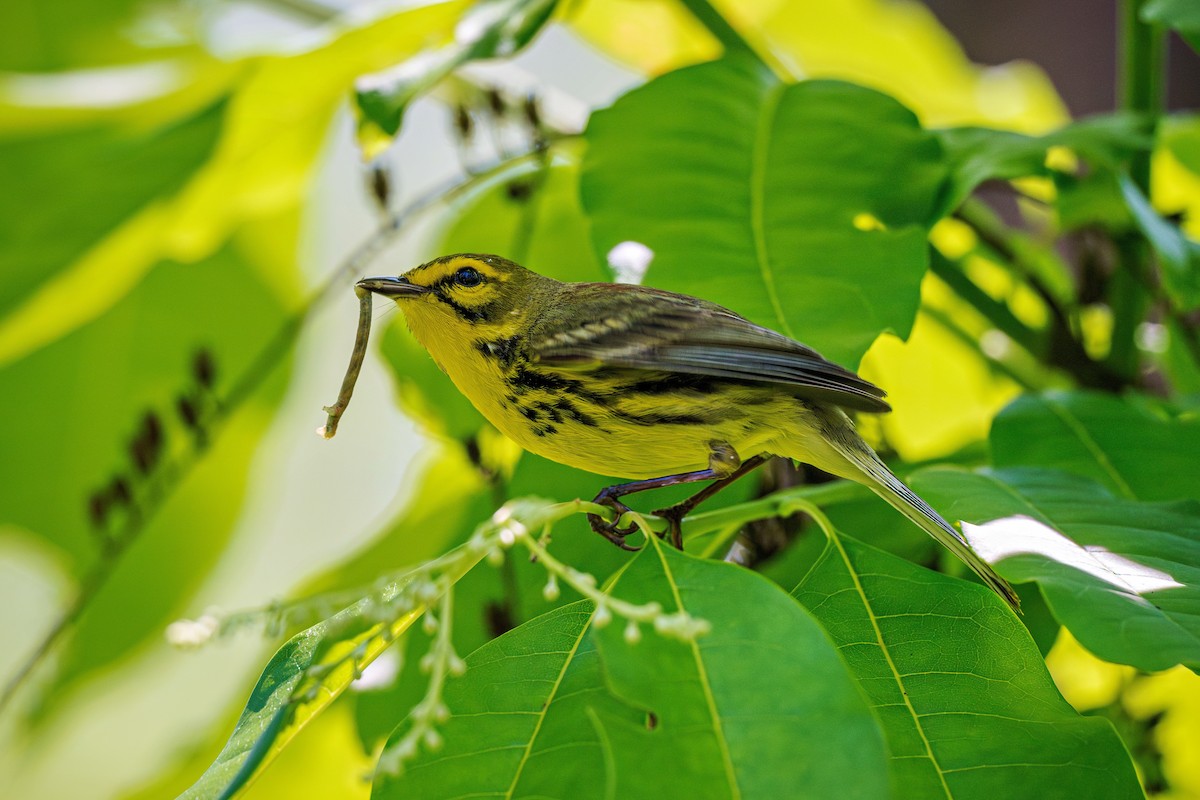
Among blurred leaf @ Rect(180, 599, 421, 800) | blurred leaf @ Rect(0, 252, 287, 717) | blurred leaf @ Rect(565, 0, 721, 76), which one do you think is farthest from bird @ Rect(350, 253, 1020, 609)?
blurred leaf @ Rect(565, 0, 721, 76)

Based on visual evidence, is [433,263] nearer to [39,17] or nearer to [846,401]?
[846,401]

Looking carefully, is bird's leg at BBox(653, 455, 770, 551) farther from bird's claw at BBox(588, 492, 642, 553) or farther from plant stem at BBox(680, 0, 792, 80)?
plant stem at BBox(680, 0, 792, 80)

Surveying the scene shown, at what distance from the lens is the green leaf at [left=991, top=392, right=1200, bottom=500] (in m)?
0.88

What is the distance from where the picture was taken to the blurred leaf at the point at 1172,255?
887 millimetres

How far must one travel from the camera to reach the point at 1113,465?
0.90 m

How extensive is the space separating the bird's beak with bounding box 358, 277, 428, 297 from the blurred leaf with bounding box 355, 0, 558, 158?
0.14 m

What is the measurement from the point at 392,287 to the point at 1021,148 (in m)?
0.57

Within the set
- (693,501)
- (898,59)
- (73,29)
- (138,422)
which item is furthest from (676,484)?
(73,29)

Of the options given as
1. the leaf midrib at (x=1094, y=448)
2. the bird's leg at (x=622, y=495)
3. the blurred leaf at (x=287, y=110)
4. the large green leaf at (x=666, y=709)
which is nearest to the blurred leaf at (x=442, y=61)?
the blurred leaf at (x=287, y=110)

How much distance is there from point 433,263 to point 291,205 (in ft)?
2.55

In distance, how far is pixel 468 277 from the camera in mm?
887

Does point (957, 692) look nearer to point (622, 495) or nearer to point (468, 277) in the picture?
point (622, 495)

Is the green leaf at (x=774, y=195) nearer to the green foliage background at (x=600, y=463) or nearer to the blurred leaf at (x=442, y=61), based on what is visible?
the green foliage background at (x=600, y=463)

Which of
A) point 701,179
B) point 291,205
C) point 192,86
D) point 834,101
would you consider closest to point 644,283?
point 701,179
